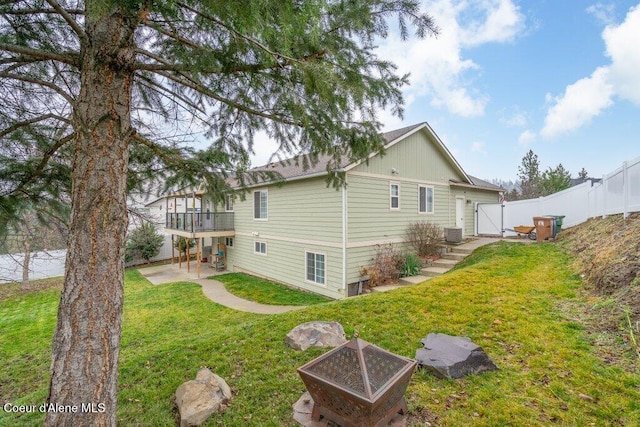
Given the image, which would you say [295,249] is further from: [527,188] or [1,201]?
[527,188]

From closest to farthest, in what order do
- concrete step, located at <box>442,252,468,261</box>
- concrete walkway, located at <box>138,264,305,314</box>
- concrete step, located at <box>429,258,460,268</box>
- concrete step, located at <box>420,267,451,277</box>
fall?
concrete walkway, located at <box>138,264,305,314</box>, concrete step, located at <box>420,267,451,277</box>, concrete step, located at <box>429,258,460,268</box>, concrete step, located at <box>442,252,468,261</box>

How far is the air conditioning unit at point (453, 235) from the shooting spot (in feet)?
40.3

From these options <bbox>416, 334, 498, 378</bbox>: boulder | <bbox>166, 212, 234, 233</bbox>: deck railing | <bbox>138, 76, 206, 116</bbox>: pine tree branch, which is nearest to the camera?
<bbox>416, 334, 498, 378</bbox>: boulder

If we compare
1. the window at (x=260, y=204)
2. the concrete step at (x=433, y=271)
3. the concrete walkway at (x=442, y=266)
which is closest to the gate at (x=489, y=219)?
the concrete walkway at (x=442, y=266)

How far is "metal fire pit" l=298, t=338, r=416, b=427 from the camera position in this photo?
213 centimetres

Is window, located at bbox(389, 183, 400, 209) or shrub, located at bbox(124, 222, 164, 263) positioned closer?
window, located at bbox(389, 183, 400, 209)

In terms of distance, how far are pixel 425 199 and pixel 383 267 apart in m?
4.27

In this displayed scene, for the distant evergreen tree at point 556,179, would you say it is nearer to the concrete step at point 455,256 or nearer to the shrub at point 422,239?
the concrete step at point 455,256

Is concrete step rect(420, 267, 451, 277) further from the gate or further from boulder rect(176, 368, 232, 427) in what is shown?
boulder rect(176, 368, 232, 427)

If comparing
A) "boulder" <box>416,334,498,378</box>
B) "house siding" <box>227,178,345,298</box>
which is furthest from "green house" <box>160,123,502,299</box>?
"boulder" <box>416,334,498,378</box>

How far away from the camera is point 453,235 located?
40.7 ft

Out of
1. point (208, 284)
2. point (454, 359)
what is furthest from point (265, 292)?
point (454, 359)

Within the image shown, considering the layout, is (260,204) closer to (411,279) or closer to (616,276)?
(411,279)

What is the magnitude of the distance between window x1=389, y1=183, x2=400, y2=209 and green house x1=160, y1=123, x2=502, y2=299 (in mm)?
39
